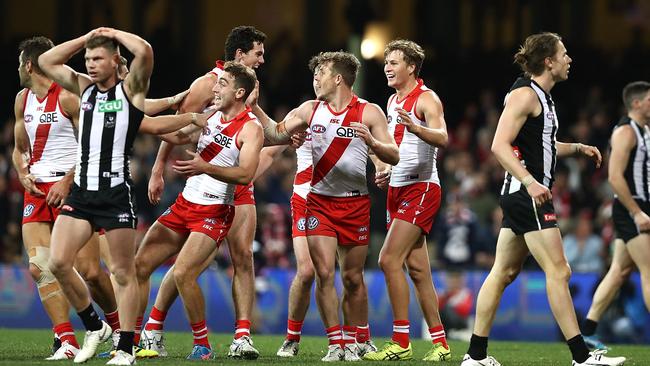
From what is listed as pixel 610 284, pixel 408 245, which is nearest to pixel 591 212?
pixel 610 284

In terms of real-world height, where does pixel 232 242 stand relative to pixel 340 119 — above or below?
below

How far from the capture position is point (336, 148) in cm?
1087

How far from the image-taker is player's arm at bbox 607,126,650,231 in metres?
12.5

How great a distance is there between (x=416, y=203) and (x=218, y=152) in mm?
1819

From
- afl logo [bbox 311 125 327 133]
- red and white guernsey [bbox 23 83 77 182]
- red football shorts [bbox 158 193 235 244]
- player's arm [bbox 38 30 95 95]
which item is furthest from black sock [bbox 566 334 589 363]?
red and white guernsey [bbox 23 83 77 182]

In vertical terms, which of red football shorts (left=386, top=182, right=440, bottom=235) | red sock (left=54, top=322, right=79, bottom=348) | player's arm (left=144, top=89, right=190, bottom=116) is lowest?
red sock (left=54, top=322, right=79, bottom=348)

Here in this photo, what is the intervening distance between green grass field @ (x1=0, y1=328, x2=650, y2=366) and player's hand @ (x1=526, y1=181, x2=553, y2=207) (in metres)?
2.00

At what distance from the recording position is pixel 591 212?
63.1 ft

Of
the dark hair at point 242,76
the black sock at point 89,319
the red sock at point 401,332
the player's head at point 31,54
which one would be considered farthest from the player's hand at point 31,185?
the red sock at point 401,332

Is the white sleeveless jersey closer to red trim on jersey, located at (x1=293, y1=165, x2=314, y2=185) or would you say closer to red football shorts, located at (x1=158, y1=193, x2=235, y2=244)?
red trim on jersey, located at (x1=293, y1=165, x2=314, y2=185)

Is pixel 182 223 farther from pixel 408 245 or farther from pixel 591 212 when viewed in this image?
pixel 591 212

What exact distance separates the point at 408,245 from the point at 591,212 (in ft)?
28.6

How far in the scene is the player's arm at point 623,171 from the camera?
1249 centimetres

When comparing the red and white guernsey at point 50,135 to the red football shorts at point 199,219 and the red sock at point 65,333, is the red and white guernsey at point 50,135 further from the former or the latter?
the red sock at point 65,333
